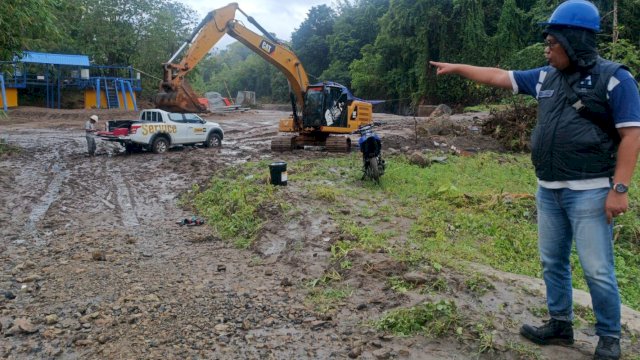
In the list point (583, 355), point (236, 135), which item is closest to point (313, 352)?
point (583, 355)

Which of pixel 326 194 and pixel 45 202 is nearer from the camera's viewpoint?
pixel 326 194

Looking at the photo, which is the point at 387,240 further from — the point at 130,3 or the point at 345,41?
the point at 345,41

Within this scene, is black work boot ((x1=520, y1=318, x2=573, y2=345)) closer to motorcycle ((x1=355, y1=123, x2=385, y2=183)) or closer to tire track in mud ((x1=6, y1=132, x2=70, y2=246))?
tire track in mud ((x1=6, y1=132, x2=70, y2=246))

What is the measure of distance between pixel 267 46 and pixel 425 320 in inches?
578

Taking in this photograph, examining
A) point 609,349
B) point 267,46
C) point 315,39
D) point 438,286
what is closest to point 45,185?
point 267,46

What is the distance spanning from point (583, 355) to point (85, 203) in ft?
31.6

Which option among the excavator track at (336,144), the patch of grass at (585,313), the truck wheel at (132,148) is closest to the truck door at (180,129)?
the truck wheel at (132,148)

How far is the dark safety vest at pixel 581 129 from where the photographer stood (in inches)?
125

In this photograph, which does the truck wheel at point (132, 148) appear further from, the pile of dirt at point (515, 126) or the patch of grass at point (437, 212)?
the pile of dirt at point (515, 126)

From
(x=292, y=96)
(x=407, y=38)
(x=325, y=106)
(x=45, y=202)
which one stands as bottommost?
(x=45, y=202)

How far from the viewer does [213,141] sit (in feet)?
65.7

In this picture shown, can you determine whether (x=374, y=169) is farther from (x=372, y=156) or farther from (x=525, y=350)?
(x=525, y=350)

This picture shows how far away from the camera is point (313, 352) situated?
399 centimetres

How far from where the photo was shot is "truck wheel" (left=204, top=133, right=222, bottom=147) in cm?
1972
